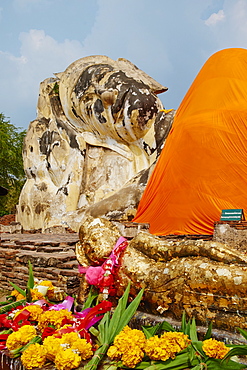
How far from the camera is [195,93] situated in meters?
7.80

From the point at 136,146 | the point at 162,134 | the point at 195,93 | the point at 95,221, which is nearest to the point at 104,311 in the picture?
the point at 95,221

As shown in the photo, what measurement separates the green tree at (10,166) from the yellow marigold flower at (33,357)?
1848cm

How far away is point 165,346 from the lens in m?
1.64

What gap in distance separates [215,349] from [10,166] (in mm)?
19718

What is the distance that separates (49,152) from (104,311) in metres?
11.5

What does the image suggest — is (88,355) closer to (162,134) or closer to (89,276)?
(89,276)

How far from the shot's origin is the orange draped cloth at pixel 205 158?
6486mm

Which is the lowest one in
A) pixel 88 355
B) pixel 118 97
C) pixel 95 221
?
pixel 88 355

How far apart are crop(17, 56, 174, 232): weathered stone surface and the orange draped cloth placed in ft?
5.22

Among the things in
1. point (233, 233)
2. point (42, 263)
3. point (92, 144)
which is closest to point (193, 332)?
point (42, 263)

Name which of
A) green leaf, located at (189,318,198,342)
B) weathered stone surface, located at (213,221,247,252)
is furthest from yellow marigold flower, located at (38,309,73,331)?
weathered stone surface, located at (213,221,247,252)

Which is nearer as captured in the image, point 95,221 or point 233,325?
point 233,325

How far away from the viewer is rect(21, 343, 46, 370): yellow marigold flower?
1.77m

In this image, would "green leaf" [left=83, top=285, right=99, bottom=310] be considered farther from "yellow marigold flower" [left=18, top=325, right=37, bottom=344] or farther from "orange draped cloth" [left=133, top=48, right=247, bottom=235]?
"orange draped cloth" [left=133, top=48, right=247, bottom=235]
